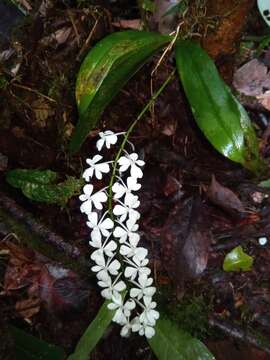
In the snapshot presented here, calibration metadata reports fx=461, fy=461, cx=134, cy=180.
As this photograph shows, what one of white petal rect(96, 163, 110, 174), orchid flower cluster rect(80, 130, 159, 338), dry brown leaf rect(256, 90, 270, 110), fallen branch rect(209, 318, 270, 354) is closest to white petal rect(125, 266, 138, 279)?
orchid flower cluster rect(80, 130, 159, 338)

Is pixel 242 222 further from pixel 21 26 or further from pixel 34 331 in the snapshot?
pixel 21 26

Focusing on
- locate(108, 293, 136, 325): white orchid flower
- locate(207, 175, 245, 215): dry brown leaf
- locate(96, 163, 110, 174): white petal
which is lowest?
locate(207, 175, 245, 215): dry brown leaf

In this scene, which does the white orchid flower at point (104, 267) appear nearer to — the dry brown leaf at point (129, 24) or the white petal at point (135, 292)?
the white petal at point (135, 292)

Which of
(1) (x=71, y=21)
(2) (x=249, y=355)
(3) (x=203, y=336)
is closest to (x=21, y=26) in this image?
(1) (x=71, y=21)

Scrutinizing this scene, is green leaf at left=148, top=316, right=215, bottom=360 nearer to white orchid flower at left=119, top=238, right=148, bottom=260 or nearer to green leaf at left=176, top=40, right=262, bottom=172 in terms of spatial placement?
white orchid flower at left=119, top=238, right=148, bottom=260

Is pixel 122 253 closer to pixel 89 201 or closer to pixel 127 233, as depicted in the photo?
pixel 127 233
